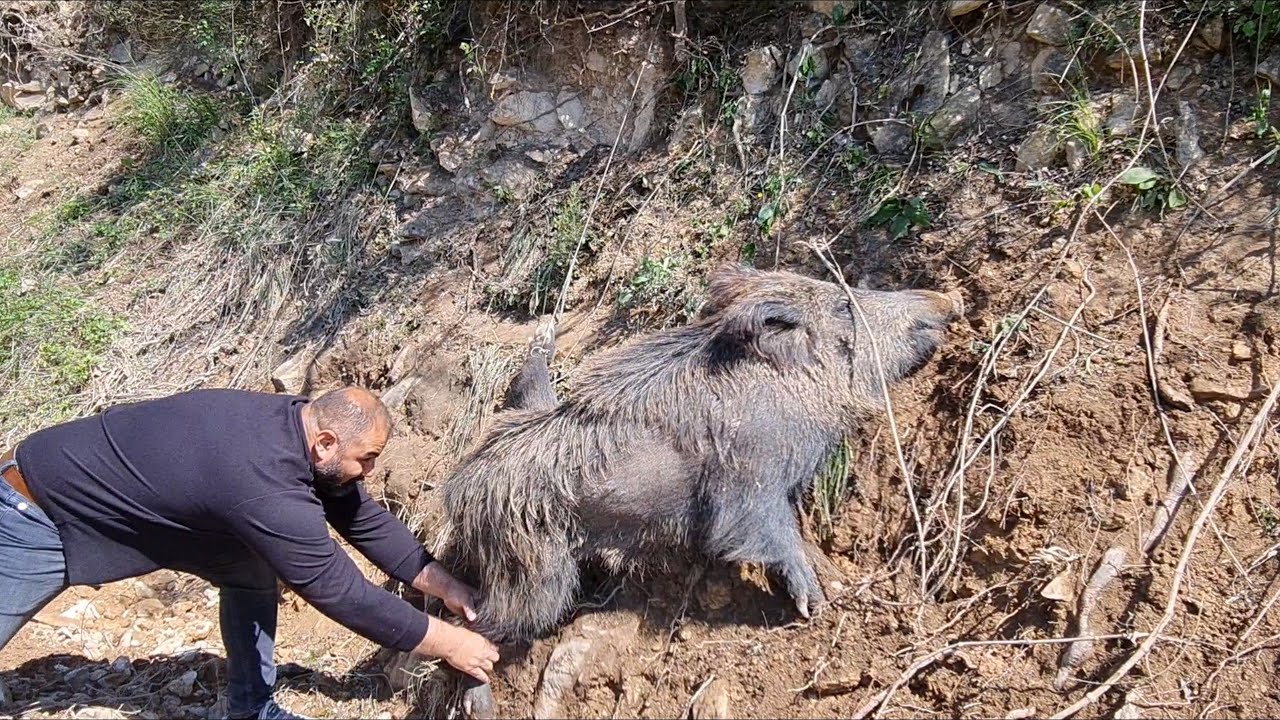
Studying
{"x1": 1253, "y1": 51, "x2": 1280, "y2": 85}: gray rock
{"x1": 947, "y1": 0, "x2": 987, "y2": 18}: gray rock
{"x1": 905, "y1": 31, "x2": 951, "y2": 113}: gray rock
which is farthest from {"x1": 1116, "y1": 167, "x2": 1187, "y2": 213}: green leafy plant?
{"x1": 947, "y1": 0, "x2": 987, "y2": 18}: gray rock

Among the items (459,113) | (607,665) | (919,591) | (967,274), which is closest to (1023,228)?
(967,274)

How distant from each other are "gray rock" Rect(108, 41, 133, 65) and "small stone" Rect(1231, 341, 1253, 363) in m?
9.36

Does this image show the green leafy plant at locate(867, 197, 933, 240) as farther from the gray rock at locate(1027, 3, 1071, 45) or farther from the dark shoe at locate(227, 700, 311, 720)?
the dark shoe at locate(227, 700, 311, 720)

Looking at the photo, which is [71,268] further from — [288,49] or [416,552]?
[416,552]

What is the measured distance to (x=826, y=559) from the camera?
3.71m

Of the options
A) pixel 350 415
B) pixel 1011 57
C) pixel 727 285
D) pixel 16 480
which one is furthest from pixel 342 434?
pixel 1011 57

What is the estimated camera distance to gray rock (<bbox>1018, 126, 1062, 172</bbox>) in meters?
4.04

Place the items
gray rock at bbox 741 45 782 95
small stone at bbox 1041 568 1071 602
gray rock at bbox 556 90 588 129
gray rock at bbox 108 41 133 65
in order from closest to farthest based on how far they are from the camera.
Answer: small stone at bbox 1041 568 1071 602
gray rock at bbox 741 45 782 95
gray rock at bbox 556 90 588 129
gray rock at bbox 108 41 133 65

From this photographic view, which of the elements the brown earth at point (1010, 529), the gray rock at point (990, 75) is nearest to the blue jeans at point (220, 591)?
the brown earth at point (1010, 529)

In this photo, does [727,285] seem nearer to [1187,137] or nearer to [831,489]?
[831,489]

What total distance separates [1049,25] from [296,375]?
4926mm

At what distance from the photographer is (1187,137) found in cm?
377

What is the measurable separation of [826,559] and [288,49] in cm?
633

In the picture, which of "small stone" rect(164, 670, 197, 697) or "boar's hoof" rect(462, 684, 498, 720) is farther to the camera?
"small stone" rect(164, 670, 197, 697)
